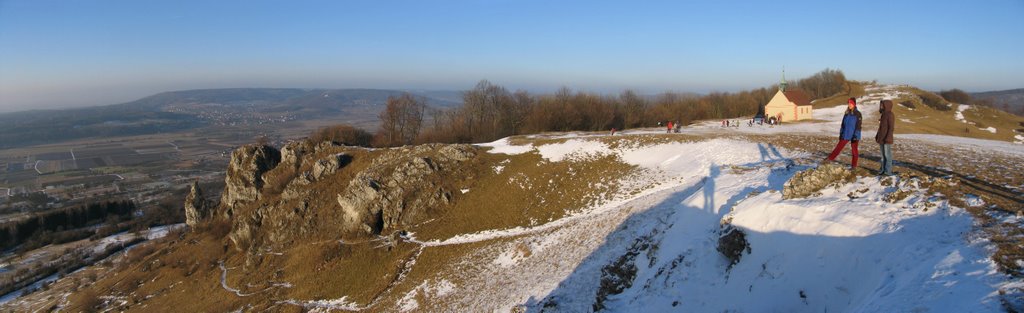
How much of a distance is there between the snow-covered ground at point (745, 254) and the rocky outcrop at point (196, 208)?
30.4 meters

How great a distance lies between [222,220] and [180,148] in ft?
445

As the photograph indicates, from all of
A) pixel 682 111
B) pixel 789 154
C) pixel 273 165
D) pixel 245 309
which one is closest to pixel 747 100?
pixel 682 111

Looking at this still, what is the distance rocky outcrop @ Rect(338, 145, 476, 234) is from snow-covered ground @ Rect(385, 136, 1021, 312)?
15.1ft

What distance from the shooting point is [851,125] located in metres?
14.0

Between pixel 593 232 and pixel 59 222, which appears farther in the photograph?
pixel 59 222

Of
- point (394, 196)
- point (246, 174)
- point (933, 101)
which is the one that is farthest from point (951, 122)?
point (246, 174)

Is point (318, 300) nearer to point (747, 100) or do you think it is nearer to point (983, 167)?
point (983, 167)

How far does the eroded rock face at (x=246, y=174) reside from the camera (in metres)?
37.1

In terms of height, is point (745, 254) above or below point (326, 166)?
below

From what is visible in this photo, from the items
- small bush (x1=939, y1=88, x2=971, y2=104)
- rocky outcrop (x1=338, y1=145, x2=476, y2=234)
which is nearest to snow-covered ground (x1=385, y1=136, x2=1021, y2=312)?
rocky outcrop (x1=338, y1=145, x2=476, y2=234)

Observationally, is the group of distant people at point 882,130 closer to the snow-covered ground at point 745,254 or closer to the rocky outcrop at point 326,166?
the snow-covered ground at point 745,254

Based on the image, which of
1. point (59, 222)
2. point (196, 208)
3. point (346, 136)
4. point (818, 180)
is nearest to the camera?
point (818, 180)

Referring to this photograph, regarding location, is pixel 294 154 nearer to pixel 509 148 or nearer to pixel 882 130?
pixel 509 148

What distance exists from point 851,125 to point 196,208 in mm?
49806
